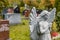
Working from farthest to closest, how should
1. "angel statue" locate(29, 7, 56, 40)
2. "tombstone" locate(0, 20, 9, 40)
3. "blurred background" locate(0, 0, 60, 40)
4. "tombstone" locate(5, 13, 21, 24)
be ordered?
"tombstone" locate(5, 13, 21, 24) → "blurred background" locate(0, 0, 60, 40) → "tombstone" locate(0, 20, 9, 40) → "angel statue" locate(29, 7, 56, 40)

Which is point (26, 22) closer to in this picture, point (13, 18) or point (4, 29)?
point (13, 18)

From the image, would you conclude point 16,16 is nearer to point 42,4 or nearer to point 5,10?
point 5,10

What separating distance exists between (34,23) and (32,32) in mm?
293

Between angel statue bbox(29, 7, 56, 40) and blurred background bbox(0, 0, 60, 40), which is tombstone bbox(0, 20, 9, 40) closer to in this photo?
angel statue bbox(29, 7, 56, 40)

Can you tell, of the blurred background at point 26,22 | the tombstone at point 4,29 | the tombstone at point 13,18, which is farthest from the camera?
the tombstone at point 13,18

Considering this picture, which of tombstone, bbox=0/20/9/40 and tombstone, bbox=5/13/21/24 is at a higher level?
tombstone, bbox=0/20/9/40

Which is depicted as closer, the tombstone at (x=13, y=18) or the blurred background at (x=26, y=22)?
the blurred background at (x=26, y=22)

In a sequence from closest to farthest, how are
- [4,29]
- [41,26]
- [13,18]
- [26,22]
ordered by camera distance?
[41,26]
[4,29]
[13,18]
[26,22]

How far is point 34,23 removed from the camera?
8.66 m

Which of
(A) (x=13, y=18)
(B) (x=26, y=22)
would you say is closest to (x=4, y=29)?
(A) (x=13, y=18)

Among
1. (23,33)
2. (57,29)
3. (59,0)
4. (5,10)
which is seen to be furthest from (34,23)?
(5,10)

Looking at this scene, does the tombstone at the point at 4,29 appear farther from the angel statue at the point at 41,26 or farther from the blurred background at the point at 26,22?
the blurred background at the point at 26,22

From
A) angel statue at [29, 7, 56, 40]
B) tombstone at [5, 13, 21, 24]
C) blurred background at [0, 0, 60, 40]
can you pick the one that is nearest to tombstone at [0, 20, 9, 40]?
angel statue at [29, 7, 56, 40]

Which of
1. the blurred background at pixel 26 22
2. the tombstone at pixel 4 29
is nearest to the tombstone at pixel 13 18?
the blurred background at pixel 26 22
